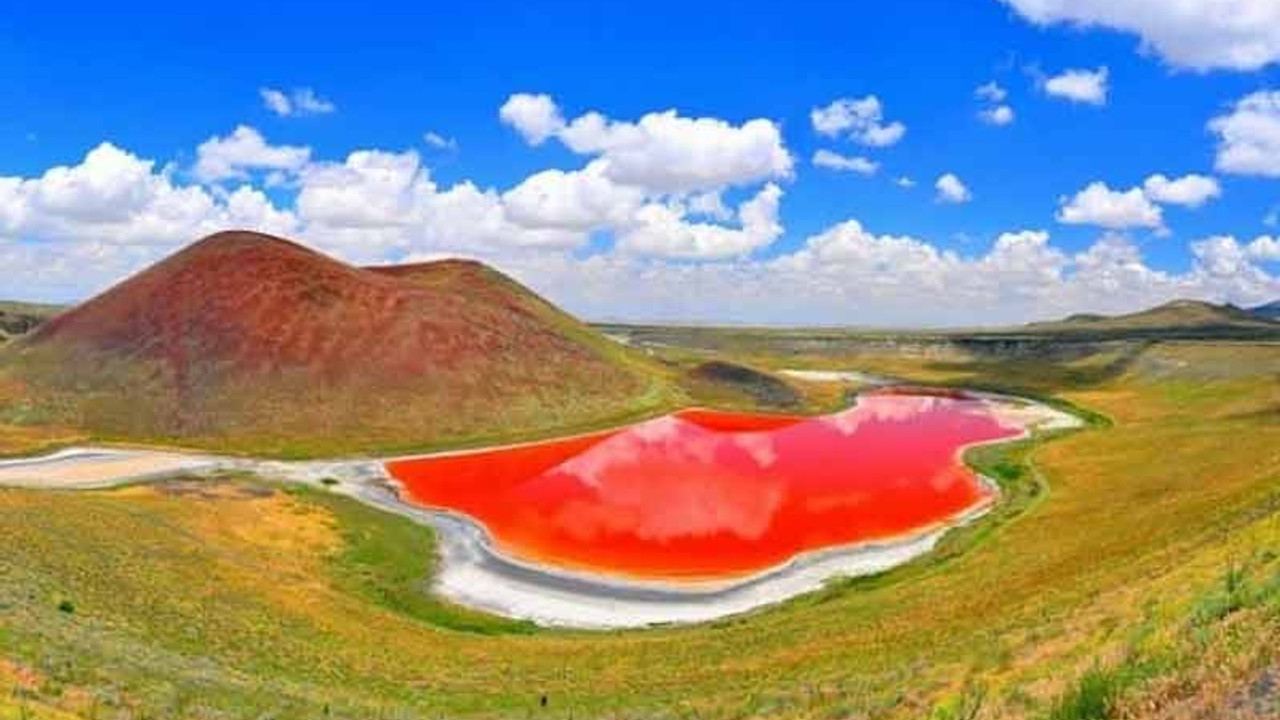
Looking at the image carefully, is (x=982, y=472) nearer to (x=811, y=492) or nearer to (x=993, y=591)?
(x=811, y=492)

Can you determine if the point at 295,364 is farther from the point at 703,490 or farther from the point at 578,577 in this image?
the point at 578,577

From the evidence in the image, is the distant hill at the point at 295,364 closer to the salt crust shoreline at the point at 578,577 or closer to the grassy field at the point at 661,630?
the salt crust shoreline at the point at 578,577

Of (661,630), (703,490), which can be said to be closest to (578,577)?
(661,630)

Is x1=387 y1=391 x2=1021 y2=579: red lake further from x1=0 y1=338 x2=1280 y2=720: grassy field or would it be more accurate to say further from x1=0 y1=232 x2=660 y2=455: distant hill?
x1=0 y1=232 x2=660 y2=455: distant hill

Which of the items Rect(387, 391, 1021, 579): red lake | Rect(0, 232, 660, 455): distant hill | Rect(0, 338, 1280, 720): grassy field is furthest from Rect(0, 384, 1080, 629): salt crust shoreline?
Rect(0, 232, 660, 455): distant hill

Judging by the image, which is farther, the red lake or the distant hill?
the distant hill

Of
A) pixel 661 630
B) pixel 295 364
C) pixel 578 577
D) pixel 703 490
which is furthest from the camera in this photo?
pixel 295 364

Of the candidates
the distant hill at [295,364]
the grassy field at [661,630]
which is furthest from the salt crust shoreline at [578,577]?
the distant hill at [295,364]
